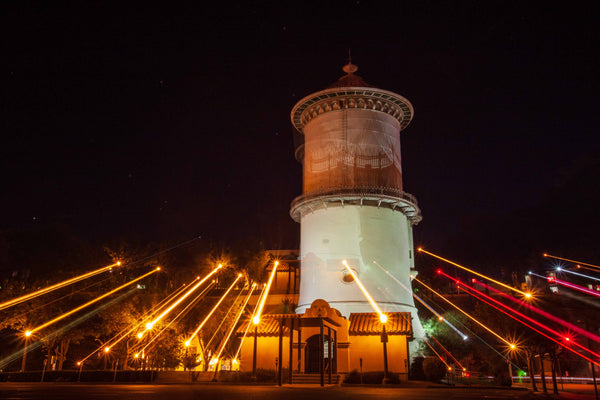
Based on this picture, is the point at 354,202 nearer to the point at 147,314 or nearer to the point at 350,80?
the point at 350,80

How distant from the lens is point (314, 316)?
27.2 meters

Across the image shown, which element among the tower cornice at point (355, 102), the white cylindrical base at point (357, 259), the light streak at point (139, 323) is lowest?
the light streak at point (139, 323)

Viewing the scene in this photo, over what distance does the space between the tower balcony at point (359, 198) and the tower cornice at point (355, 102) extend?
6775 millimetres

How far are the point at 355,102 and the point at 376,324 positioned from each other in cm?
A: 1701

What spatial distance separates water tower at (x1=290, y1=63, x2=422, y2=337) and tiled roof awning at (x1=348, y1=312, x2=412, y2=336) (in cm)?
216

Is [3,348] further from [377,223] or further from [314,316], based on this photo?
[377,223]

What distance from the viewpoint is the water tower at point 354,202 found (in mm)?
32938

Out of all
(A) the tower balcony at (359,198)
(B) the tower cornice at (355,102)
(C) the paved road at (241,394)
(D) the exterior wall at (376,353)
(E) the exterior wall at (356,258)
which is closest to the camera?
(C) the paved road at (241,394)

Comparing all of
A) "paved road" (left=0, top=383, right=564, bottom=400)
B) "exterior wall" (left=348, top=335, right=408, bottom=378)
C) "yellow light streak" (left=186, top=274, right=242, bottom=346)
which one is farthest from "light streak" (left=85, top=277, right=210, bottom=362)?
"exterior wall" (left=348, top=335, right=408, bottom=378)

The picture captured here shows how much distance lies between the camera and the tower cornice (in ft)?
119

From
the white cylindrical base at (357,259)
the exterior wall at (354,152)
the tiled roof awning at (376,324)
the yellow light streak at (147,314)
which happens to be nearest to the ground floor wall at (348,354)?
the tiled roof awning at (376,324)

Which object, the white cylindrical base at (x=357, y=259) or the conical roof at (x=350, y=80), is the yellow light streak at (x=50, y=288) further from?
the conical roof at (x=350, y=80)

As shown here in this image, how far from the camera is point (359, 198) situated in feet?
111

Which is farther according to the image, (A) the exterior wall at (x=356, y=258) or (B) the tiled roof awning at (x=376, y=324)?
(A) the exterior wall at (x=356, y=258)
